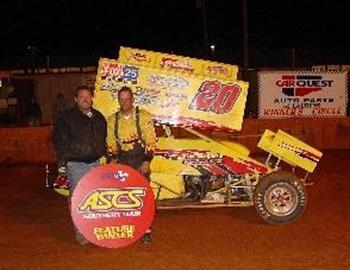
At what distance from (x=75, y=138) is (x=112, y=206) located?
93 cm

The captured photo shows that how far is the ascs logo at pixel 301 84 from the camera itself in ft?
63.2

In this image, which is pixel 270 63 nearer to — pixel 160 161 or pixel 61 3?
pixel 160 161

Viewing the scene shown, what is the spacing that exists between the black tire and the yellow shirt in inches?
72.1

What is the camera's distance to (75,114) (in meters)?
8.55

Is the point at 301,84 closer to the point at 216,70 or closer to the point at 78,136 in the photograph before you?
the point at 216,70

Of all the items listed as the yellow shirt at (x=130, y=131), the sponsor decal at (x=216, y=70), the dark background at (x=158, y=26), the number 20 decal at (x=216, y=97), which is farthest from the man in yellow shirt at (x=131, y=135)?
the dark background at (x=158, y=26)

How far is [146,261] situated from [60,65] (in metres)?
34.1

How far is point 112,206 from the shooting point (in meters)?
8.12

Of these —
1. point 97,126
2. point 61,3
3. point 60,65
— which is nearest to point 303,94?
point 97,126

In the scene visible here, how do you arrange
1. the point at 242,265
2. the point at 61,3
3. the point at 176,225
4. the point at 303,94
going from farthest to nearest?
the point at 61,3 → the point at 303,94 → the point at 176,225 → the point at 242,265

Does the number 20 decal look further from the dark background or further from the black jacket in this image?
the dark background

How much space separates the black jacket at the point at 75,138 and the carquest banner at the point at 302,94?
1118 centimetres

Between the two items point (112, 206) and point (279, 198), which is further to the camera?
point (279, 198)

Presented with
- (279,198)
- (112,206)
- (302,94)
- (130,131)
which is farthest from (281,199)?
(302,94)
